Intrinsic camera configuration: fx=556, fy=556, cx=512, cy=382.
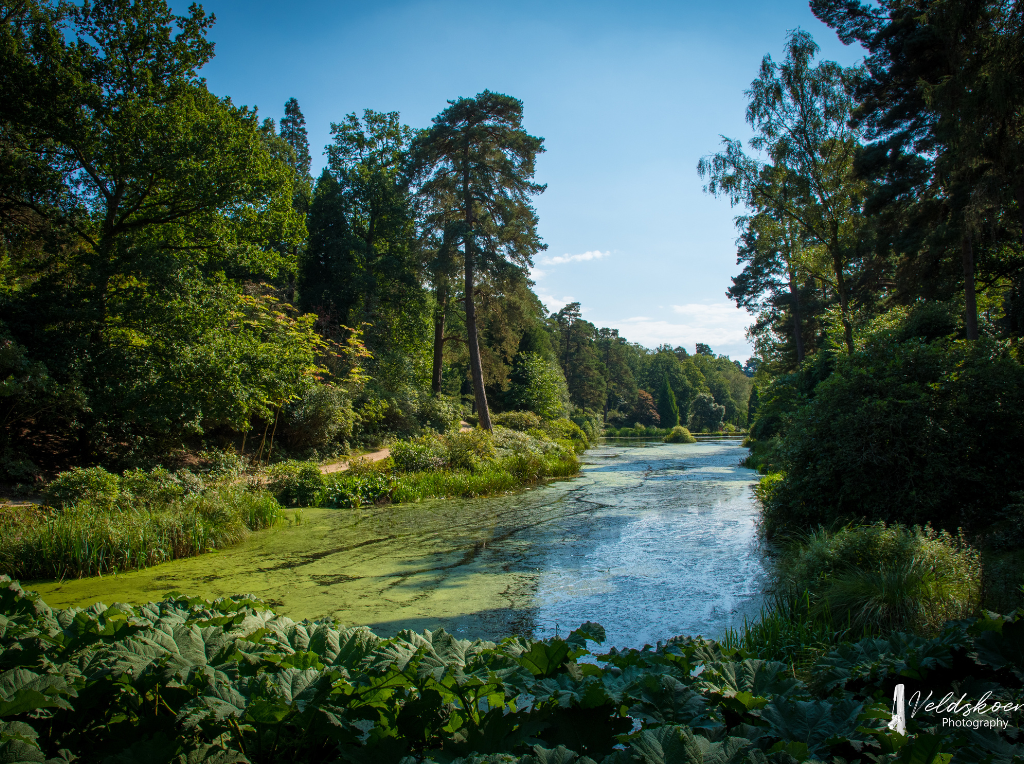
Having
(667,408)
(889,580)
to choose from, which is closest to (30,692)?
(889,580)

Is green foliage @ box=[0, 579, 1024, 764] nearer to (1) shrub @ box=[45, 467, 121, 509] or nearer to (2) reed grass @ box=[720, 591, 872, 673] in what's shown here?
(2) reed grass @ box=[720, 591, 872, 673]

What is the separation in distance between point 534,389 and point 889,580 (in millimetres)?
27675

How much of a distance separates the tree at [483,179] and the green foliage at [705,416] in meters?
48.4

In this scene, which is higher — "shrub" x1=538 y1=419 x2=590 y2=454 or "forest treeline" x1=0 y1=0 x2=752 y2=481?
"forest treeline" x1=0 y1=0 x2=752 y2=481

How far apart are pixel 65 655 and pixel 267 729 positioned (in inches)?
39.6

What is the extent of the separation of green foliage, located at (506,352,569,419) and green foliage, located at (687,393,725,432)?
3543 centimetres

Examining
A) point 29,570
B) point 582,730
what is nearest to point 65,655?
point 582,730

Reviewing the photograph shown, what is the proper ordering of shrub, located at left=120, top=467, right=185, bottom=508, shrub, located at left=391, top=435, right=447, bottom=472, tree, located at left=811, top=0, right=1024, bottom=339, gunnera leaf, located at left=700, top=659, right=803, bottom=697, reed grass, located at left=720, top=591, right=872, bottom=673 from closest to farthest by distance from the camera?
gunnera leaf, located at left=700, top=659, right=803, bottom=697
reed grass, located at left=720, top=591, right=872, bottom=673
shrub, located at left=120, top=467, right=185, bottom=508
tree, located at left=811, top=0, right=1024, bottom=339
shrub, located at left=391, top=435, right=447, bottom=472

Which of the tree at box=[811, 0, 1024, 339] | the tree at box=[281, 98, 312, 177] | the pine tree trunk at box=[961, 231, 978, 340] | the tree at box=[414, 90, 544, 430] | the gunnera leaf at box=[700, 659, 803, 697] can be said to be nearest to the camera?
the gunnera leaf at box=[700, 659, 803, 697]

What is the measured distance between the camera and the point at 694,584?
235 inches

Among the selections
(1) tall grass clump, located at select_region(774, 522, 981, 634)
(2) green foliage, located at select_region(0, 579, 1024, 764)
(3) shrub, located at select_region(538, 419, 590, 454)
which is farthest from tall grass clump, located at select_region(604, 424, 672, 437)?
(2) green foliage, located at select_region(0, 579, 1024, 764)

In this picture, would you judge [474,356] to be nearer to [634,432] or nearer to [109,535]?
[109,535]

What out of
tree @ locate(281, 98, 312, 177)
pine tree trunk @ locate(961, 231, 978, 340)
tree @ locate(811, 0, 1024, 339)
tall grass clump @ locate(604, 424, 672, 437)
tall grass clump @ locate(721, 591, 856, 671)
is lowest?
tall grass clump @ locate(604, 424, 672, 437)

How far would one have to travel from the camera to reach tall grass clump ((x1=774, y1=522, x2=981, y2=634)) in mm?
3926
